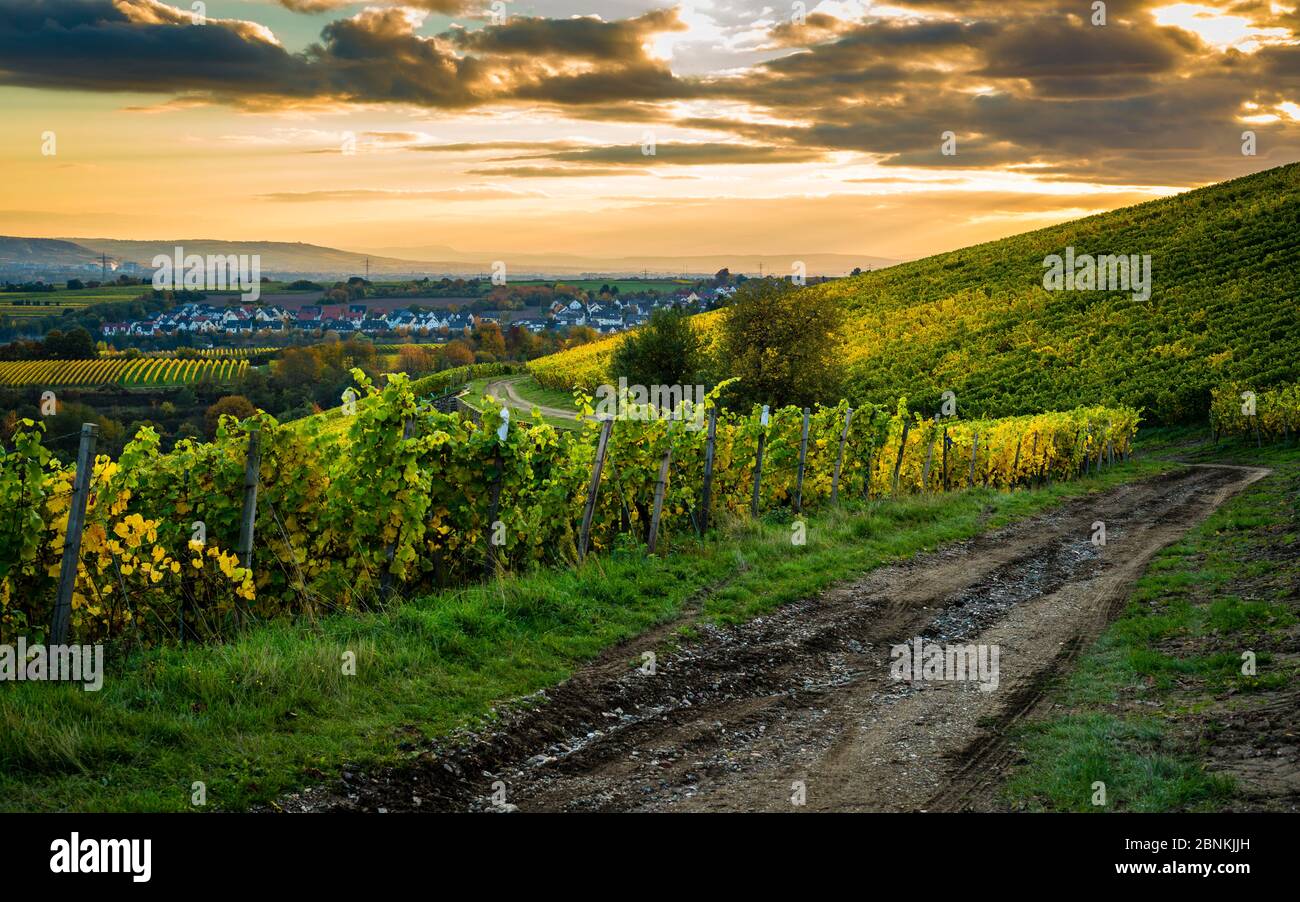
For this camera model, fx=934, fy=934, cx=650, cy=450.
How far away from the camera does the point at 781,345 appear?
49156mm

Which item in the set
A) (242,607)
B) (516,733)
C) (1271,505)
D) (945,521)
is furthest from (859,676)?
(1271,505)

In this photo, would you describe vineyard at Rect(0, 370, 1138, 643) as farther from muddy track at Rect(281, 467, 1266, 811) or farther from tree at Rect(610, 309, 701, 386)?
tree at Rect(610, 309, 701, 386)

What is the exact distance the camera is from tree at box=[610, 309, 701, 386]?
189 ft

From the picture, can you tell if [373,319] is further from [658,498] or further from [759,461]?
[658,498]

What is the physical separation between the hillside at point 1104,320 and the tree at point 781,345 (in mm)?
3589

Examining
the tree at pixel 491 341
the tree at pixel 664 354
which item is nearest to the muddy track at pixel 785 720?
the tree at pixel 664 354

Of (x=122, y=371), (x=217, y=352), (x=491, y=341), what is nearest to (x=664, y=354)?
(x=122, y=371)

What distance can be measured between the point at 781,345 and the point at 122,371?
72.4m

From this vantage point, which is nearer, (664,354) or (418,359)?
(664,354)

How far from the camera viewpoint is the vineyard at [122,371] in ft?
266

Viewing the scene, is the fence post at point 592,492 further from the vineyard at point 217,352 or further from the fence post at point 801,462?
the vineyard at point 217,352

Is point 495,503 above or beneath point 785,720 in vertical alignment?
above

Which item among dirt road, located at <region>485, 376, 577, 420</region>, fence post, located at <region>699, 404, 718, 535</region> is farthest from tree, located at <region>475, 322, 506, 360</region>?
fence post, located at <region>699, 404, 718, 535</region>

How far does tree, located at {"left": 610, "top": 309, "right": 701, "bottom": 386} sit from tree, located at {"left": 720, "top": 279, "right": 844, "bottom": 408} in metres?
6.87
